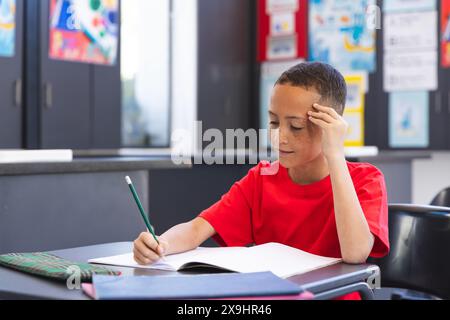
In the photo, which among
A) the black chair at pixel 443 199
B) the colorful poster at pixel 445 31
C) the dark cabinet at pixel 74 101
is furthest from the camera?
the colorful poster at pixel 445 31

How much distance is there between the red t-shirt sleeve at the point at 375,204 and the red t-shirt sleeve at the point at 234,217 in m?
0.27

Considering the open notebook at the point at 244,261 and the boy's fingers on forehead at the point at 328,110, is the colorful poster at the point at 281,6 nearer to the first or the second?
the boy's fingers on forehead at the point at 328,110

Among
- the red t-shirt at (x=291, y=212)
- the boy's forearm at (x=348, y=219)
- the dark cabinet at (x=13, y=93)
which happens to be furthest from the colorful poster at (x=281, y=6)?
the boy's forearm at (x=348, y=219)

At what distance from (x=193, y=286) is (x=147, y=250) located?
249 millimetres

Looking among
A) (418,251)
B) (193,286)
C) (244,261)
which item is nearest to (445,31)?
(418,251)

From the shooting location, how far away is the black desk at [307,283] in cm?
90

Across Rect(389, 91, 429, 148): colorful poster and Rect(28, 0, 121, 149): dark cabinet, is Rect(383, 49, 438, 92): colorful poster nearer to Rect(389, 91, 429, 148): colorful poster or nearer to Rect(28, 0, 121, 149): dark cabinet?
Rect(389, 91, 429, 148): colorful poster

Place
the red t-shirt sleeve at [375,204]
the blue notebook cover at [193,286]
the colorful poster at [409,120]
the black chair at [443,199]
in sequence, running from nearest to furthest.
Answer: the blue notebook cover at [193,286], the red t-shirt sleeve at [375,204], the black chair at [443,199], the colorful poster at [409,120]

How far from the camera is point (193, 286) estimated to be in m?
0.88

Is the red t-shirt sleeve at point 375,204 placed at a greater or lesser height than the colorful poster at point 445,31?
lesser

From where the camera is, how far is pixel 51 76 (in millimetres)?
3814

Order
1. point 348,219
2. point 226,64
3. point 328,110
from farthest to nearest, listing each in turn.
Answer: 1. point 226,64
2. point 328,110
3. point 348,219

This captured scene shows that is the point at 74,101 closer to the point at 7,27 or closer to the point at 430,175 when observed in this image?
the point at 7,27
